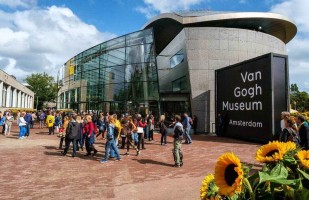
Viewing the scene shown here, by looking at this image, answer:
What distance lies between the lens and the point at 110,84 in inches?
1198

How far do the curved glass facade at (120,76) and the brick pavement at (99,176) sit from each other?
49.2 ft

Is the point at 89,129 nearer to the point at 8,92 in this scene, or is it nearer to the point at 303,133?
the point at 303,133

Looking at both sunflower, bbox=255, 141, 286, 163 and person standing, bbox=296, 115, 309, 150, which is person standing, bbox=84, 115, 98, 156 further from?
sunflower, bbox=255, 141, 286, 163

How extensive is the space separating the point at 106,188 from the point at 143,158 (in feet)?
14.5

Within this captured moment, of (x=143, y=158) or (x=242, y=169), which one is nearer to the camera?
(x=242, y=169)

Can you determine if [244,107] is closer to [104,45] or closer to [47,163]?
[47,163]

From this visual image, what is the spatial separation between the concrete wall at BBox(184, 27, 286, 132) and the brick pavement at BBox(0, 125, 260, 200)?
1193cm

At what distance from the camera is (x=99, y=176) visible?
844 cm

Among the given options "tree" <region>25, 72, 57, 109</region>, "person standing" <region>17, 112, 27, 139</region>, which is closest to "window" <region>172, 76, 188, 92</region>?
"person standing" <region>17, 112, 27, 139</region>

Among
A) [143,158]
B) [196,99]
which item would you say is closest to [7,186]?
[143,158]

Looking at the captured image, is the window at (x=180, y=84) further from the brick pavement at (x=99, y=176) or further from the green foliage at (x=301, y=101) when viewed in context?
the green foliage at (x=301, y=101)

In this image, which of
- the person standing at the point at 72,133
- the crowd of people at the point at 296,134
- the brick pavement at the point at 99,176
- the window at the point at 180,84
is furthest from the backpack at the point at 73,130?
the window at the point at 180,84

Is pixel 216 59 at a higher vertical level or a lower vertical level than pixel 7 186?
higher

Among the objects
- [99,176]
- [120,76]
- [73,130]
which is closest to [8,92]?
[120,76]
